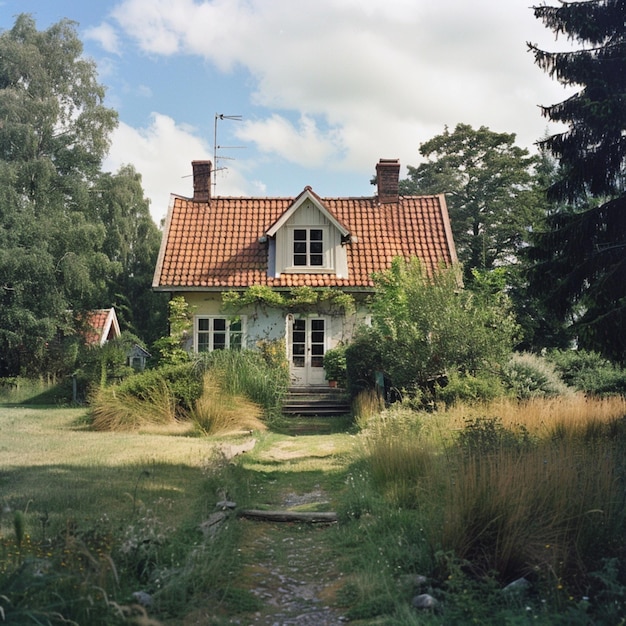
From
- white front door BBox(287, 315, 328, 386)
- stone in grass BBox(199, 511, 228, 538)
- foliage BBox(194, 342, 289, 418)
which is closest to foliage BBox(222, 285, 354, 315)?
white front door BBox(287, 315, 328, 386)

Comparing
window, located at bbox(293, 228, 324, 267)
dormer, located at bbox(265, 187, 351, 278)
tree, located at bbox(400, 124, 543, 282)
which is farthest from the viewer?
tree, located at bbox(400, 124, 543, 282)

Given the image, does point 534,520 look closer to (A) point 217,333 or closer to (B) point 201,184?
(A) point 217,333

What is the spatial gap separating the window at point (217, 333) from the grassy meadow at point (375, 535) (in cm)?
1294

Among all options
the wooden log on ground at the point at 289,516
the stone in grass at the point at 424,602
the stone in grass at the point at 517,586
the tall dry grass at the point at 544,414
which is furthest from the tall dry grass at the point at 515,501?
the tall dry grass at the point at 544,414

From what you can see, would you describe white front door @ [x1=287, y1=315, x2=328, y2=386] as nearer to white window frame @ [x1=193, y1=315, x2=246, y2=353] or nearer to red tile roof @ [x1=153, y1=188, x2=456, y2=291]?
red tile roof @ [x1=153, y1=188, x2=456, y2=291]

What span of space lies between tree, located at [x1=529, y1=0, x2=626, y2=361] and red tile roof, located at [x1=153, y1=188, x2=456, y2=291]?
34.2 feet

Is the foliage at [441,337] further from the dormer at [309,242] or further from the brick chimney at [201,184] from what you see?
the brick chimney at [201,184]

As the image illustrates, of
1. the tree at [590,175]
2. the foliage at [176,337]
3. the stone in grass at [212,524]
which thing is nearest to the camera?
the stone in grass at [212,524]

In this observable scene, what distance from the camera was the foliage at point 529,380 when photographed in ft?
49.5

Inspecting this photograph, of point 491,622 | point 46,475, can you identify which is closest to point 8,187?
point 46,475

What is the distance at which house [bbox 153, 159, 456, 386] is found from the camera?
23359mm

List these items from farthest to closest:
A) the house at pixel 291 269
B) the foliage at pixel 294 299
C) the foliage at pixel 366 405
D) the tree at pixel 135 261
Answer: the tree at pixel 135 261 → the house at pixel 291 269 → the foliage at pixel 294 299 → the foliage at pixel 366 405

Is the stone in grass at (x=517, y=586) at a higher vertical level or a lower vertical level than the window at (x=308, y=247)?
lower

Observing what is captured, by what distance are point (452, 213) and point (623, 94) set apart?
26.3 meters
